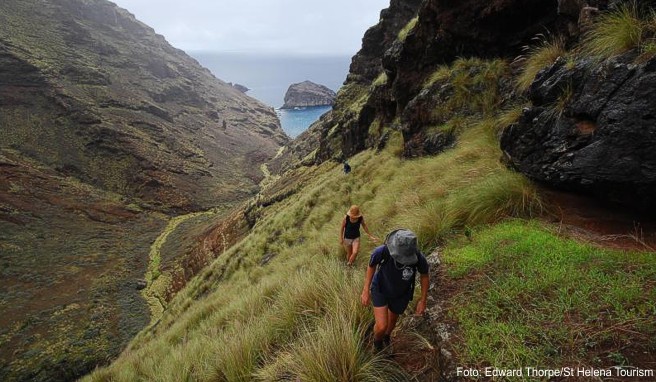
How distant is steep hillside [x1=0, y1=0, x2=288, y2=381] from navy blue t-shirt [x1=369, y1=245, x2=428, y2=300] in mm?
26774

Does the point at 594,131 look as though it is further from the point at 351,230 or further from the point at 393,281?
the point at 351,230

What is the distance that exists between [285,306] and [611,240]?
4606 millimetres

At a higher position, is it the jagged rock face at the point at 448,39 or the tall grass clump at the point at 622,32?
the jagged rock face at the point at 448,39

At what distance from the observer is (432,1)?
558 inches

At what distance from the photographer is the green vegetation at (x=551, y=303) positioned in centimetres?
338

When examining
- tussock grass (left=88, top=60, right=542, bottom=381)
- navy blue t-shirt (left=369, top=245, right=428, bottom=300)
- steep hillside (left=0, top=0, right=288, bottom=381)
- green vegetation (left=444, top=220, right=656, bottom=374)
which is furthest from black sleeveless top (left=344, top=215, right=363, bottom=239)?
steep hillside (left=0, top=0, right=288, bottom=381)

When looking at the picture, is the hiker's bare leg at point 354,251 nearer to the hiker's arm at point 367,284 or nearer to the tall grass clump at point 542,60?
the hiker's arm at point 367,284

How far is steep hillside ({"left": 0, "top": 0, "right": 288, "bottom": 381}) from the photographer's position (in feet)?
95.6

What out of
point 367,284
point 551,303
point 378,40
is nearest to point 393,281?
point 367,284

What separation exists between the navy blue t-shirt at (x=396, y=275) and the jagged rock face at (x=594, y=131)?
9.95 feet

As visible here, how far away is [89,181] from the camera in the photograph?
65750 mm

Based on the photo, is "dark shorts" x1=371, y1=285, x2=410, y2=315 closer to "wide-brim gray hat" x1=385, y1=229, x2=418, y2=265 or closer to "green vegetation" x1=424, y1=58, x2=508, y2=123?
"wide-brim gray hat" x1=385, y1=229, x2=418, y2=265

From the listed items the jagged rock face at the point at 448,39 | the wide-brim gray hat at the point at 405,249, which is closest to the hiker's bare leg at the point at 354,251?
the wide-brim gray hat at the point at 405,249

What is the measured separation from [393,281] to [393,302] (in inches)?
10.1
